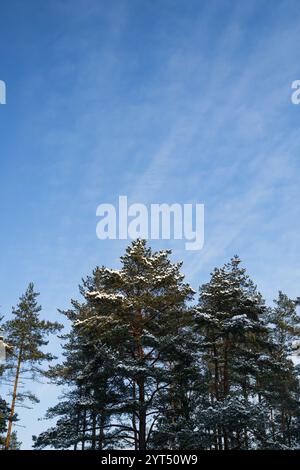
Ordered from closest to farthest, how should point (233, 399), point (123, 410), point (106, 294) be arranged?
point (233, 399)
point (123, 410)
point (106, 294)

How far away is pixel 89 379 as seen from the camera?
2600cm

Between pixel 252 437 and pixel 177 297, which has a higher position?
pixel 177 297

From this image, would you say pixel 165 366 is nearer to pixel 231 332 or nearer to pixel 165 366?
pixel 165 366

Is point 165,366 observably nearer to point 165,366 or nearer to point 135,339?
→ point 165,366

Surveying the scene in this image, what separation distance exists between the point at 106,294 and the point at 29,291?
34.6ft

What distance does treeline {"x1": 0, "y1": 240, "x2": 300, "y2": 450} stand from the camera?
78.5ft

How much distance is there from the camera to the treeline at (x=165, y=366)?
78.5ft

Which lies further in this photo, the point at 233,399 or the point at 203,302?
the point at 203,302

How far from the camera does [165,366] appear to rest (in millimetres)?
27984

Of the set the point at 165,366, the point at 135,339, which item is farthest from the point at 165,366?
the point at 135,339
